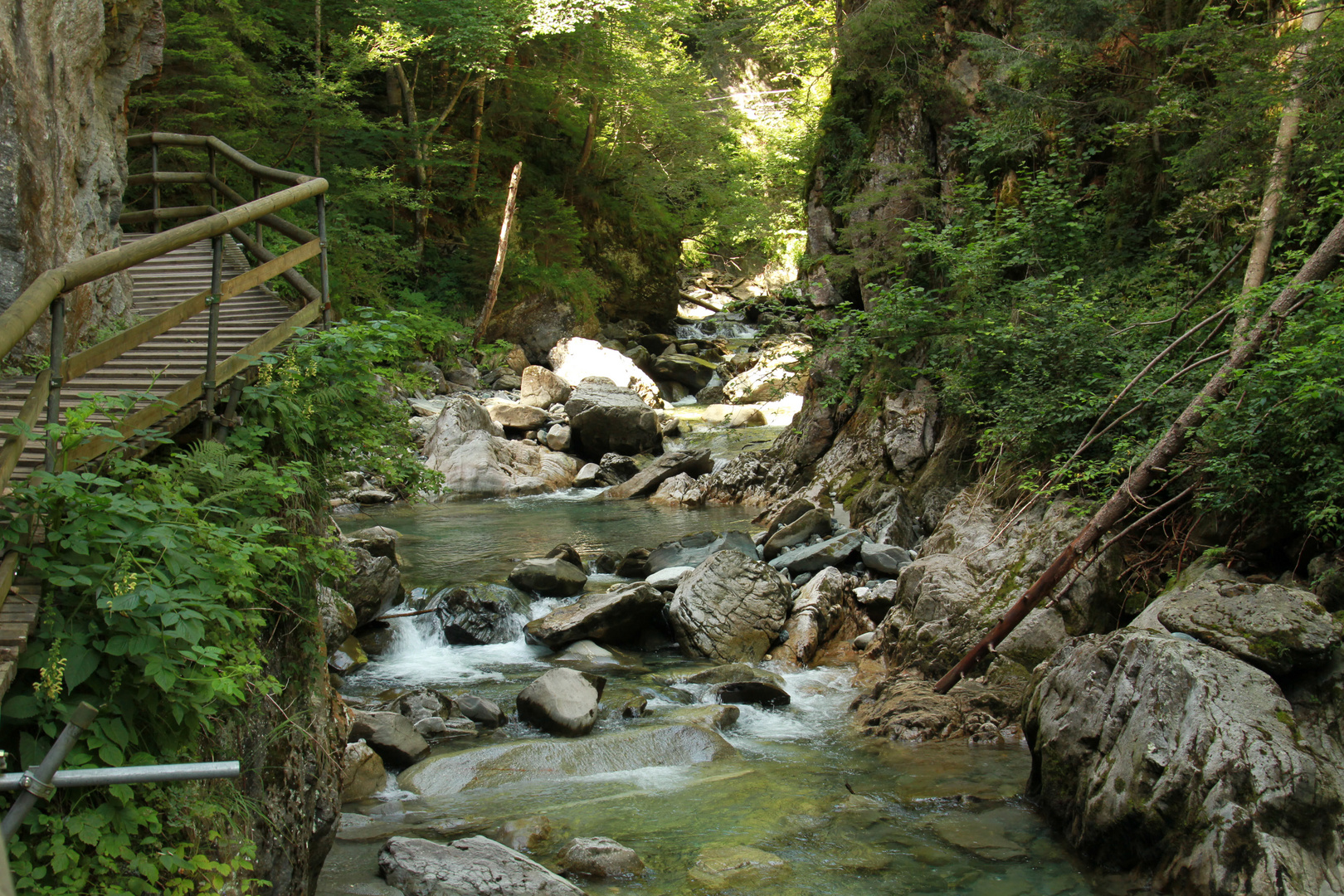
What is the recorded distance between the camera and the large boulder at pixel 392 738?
5902 millimetres

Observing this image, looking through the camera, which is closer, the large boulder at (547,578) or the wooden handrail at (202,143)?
the wooden handrail at (202,143)

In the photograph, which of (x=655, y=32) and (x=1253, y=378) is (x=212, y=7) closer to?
(x=655, y=32)

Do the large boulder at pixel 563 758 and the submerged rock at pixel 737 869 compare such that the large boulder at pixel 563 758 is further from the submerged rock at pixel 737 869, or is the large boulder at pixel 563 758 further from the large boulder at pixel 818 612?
the large boulder at pixel 818 612

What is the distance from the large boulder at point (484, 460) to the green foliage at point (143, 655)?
41.9ft

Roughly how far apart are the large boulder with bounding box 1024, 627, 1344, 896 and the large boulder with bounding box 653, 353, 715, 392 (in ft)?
66.1

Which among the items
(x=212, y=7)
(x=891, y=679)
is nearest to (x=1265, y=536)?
(x=891, y=679)

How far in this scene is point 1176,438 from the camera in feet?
20.1

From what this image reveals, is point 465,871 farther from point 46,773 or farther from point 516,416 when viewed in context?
point 516,416

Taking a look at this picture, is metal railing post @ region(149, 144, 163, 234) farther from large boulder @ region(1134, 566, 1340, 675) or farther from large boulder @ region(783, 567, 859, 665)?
large boulder @ region(1134, 566, 1340, 675)

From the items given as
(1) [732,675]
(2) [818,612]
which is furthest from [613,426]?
(1) [732,675]

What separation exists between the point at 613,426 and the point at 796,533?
26.3ft

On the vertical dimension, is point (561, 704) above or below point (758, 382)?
below

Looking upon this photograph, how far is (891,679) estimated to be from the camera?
7289mm

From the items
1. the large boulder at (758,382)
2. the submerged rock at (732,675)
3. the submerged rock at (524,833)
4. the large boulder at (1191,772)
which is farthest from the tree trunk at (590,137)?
the large boulder at (1191,772)
